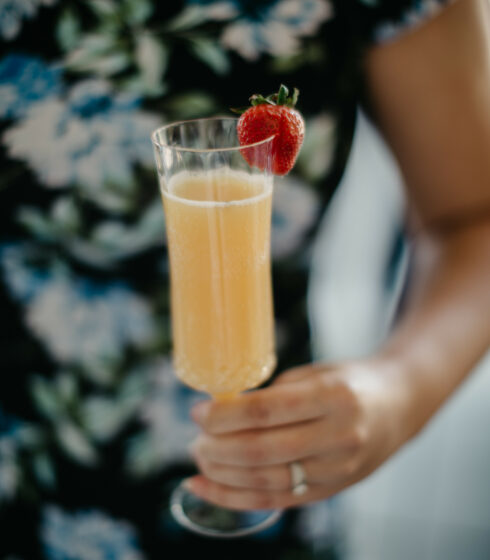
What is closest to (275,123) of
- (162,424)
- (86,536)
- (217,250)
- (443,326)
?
(217,250)

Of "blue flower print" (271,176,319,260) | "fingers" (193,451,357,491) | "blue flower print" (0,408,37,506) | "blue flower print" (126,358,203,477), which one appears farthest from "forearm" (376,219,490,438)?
"blue flower print" (0,408,37,506)

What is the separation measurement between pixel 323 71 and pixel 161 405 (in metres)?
0.63

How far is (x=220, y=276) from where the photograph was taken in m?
0.78

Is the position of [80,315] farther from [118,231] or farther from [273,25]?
[273,25]

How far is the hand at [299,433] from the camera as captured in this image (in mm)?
733

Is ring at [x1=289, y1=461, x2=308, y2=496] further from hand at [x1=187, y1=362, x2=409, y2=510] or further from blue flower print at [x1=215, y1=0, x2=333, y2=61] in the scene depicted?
blue flower print at [x1=215, y1=0, x2=333, y2=61]

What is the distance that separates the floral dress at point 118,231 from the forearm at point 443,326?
210 mm

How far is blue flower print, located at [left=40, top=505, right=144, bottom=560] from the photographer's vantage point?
1023 mm

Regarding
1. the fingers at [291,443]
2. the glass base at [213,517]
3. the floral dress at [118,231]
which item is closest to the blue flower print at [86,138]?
the floral dress at [118,231]

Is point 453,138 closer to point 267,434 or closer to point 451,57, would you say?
point 451,57

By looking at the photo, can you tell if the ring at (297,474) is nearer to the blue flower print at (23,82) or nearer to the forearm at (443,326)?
the forearm at (443,326)

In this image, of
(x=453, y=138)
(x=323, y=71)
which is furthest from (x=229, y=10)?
(x=453, y=138)

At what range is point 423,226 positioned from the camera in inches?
41.7

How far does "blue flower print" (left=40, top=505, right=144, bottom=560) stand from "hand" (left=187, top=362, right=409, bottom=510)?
0.33m
